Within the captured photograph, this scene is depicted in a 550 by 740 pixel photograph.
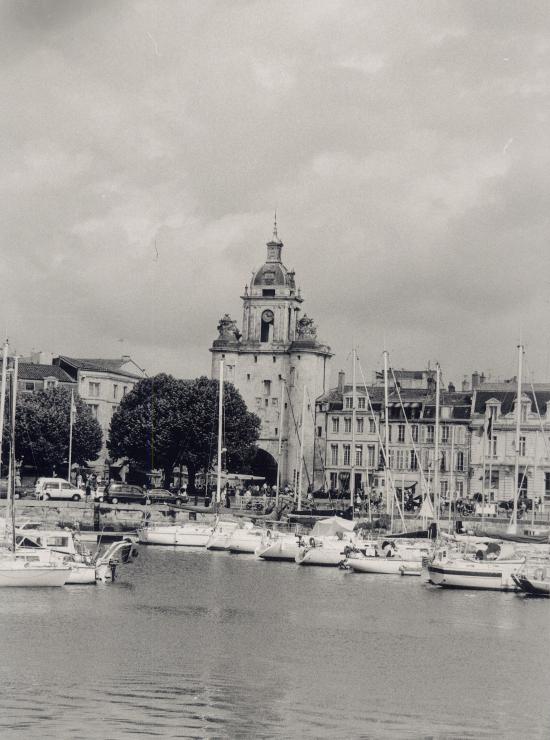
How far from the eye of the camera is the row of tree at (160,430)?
123 m

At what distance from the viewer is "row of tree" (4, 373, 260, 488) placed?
12275 cm

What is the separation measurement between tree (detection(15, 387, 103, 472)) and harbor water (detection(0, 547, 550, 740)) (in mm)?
53110

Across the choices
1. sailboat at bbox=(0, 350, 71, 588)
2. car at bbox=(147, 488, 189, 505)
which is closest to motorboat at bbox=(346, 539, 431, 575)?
sailboat at bbox=(0, 350, 71, 588)

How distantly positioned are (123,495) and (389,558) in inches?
1420

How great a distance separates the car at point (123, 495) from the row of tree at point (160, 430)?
12.1 metres

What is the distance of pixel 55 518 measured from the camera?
10156 centimetres

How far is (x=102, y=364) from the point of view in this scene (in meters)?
152

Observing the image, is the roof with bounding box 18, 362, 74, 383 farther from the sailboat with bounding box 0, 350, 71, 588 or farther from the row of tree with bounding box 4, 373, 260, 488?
the sailboat with bounding box 0, 350, 71, 588

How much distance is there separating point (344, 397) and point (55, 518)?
1612 inches

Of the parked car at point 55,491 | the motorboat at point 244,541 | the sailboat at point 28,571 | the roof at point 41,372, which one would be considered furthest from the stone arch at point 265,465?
the sailboat at point 28,571

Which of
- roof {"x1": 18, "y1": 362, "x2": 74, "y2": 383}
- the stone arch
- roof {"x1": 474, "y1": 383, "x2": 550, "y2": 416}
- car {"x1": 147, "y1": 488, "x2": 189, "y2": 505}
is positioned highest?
roof {"x1": 18, "y1": 362, "x2": 74, "y2": 383}

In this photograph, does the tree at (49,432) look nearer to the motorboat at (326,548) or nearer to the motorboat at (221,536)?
the motorboat at (221,536)

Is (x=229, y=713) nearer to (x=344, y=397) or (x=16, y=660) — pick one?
(x=16, y=660)

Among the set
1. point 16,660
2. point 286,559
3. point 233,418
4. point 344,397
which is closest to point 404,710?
point 16,660
